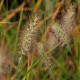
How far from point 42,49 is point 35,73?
2.38 ft

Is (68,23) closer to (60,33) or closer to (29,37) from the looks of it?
(60,33)

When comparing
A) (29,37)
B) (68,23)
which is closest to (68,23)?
(68,23)

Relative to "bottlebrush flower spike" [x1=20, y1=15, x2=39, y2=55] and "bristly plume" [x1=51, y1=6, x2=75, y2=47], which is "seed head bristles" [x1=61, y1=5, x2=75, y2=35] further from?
"bottlebrush flower spike" [x1=20, y1=15, x2=39, y2=55]

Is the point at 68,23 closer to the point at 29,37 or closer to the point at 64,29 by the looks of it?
the point at 64,29

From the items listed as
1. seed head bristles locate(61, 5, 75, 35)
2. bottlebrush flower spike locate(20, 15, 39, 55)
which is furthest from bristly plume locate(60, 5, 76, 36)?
bottlebrush flower spike locate(20, 15, 39, 55)

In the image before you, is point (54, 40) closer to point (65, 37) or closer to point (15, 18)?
point (65, 37)

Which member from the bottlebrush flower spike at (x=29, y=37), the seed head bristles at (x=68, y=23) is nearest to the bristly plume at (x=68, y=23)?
the seed head bristles at (x=68, y=23)

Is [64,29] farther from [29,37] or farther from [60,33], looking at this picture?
[29,37]

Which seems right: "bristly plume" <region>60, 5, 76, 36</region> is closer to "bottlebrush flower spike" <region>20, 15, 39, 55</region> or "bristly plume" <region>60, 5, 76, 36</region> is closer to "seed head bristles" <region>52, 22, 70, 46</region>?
"seed head bristles" <region>52, 22, 70, 46</region>

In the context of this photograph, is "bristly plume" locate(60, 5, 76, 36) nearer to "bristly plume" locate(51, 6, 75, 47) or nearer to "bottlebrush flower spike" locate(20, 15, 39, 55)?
"bristly plume" locate(51, 6, 75, 47)

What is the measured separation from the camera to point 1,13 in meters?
1.94

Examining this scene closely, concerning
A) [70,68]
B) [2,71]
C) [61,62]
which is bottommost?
[70,68]

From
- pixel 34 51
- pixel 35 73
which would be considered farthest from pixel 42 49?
pixel 35 73

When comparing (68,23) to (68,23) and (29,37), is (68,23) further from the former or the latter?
(29,37)
